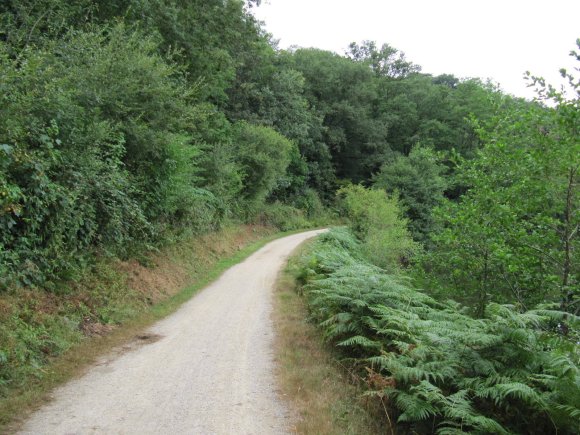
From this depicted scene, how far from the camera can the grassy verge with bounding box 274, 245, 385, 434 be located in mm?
5070

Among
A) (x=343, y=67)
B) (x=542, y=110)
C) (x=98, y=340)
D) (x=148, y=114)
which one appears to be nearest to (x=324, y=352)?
(x=98, y=340)

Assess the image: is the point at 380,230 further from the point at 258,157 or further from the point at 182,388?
the point at 182,388

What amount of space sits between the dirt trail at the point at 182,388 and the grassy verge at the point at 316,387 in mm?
255

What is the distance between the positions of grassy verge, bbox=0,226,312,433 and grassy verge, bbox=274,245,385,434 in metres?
3.23

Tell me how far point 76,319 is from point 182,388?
132 inches

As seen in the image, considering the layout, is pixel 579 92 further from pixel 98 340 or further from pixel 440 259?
pixel 98 340

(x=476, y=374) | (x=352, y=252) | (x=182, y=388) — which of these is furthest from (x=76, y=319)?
(x=352, y=252)

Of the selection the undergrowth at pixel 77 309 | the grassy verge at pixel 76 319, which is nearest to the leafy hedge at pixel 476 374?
the grassy verge at pixel 76 319

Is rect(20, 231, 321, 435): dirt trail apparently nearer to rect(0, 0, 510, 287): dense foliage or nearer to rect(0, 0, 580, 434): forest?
rect(0, 0, 580, 434): forest

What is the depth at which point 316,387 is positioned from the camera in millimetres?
6055

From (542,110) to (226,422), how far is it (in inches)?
316

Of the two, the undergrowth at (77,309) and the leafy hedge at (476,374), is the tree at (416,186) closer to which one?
the undergrowth at (77,309)

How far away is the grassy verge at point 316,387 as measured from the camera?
16.6ft

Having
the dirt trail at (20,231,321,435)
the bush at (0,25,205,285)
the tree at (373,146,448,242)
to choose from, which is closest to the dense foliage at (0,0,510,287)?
the bush at (0,25,205,285)
